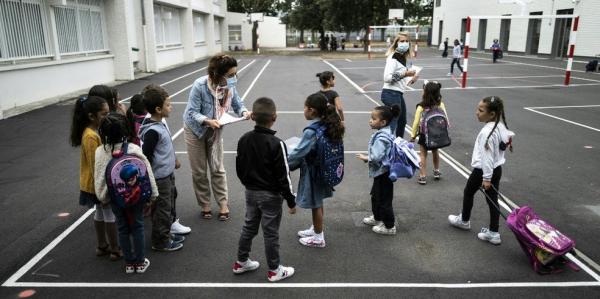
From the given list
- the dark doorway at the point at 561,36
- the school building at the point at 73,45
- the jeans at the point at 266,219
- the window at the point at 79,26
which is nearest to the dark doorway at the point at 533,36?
the dark doorway at the point at 561,36

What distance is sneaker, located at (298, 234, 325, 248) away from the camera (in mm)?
4625

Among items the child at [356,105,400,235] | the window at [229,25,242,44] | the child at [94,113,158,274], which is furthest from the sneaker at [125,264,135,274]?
the window at [229,25,242,44]

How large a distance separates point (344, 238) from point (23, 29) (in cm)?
1298

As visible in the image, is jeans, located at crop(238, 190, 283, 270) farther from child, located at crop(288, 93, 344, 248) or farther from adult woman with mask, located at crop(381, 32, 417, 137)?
adult woman with mask, located at crop(381, 32, 417, 137)

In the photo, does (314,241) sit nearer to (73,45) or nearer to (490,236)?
(490,236)

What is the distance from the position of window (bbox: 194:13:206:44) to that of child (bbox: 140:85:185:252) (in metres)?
32.8

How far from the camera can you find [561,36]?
30031 mm

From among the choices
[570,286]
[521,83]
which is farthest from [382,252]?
[521,83]

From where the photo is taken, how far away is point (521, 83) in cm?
1836

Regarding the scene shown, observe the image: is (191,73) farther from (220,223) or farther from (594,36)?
(594,36)

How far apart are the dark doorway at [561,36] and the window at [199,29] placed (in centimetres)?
2622

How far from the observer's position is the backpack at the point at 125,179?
146 inches

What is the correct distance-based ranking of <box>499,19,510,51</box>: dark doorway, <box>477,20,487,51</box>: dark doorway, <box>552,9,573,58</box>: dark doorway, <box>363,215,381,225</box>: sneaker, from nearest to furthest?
<box>363,215,381,225</box>: sneaker, <box>552,9,573,58</box>: dark doorway, <box>499,19,510,51</box>: dark doorway, <box>477,20,487,51</box>: dark doorway

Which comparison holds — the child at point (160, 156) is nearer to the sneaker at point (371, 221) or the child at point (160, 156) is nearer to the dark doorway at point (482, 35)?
the sneaker at point (371, 221)
